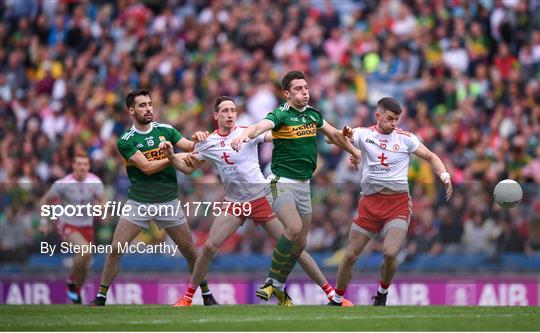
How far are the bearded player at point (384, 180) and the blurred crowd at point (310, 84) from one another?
390cm

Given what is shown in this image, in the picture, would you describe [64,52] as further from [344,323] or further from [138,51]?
[344,323]

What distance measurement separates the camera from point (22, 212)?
21172 mm

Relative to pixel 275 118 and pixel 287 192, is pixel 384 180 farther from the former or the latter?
pixel 275 118

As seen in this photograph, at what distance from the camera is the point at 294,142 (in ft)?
52.4

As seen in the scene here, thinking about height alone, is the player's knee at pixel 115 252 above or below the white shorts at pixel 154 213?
below

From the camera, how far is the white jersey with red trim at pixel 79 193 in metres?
19.4

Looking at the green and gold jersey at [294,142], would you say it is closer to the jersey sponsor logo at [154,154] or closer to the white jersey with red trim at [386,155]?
the white jersey with red trim at [386,155]

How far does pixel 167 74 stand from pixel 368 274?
8.53 meters

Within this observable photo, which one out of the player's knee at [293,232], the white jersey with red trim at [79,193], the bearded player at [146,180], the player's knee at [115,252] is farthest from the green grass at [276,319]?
the white jersey with red trim at [79,193]

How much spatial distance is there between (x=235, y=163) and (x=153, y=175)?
39.1 inches

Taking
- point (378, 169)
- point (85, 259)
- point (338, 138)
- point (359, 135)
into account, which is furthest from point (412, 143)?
point (85, 259)

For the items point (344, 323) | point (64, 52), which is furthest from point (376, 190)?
point (64, 52)

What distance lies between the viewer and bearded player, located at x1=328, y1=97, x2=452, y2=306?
52.4 feet

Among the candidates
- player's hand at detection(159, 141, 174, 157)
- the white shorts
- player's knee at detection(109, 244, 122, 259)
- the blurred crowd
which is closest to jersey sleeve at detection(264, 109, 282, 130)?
player's hand at detection(159, 141, 174, 157)
